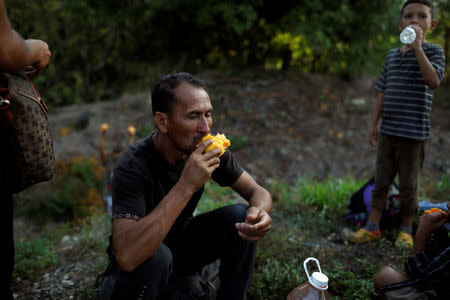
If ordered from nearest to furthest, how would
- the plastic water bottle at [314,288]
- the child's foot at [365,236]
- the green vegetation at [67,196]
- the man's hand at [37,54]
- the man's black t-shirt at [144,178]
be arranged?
the man's hand at [37,54] → the plastic water bottle at [314,288] → the man's black t-shirt at [144,178] → the child's foot at [365,236] → the green vegetation at [67,196]

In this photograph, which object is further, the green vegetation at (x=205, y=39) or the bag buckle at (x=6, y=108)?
the green vegetation at (x=205, y=39)

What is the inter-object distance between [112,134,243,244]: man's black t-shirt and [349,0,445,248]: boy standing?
A: 1.64 meters

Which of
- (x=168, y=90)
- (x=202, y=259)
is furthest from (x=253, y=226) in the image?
(x=168, y=90)

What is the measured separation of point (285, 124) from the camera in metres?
6.74

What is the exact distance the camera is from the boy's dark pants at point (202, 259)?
5.93ft

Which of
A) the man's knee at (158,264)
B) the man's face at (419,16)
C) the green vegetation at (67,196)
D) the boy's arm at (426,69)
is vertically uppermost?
the man's face at (419,16)

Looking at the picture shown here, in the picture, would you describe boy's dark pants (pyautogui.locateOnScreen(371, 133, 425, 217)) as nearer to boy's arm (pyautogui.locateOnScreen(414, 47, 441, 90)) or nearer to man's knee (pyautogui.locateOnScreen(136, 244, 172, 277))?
boy's arm (pyautogui.locateOnScreen(414, 47, 441, 90))

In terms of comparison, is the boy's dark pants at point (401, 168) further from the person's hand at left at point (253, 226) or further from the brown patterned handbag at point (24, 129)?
the brown patterned handbag at point (24, 129)

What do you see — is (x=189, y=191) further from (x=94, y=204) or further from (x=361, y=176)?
(x=361, y=176)

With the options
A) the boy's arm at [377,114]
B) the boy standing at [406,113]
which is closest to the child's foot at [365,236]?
the boy standing at [406,113]

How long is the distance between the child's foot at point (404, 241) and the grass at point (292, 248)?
61 millimetres

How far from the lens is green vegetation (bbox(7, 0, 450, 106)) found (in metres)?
6.14

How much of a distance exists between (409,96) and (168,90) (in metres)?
2.20

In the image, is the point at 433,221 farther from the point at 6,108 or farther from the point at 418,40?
the point at 6,108
